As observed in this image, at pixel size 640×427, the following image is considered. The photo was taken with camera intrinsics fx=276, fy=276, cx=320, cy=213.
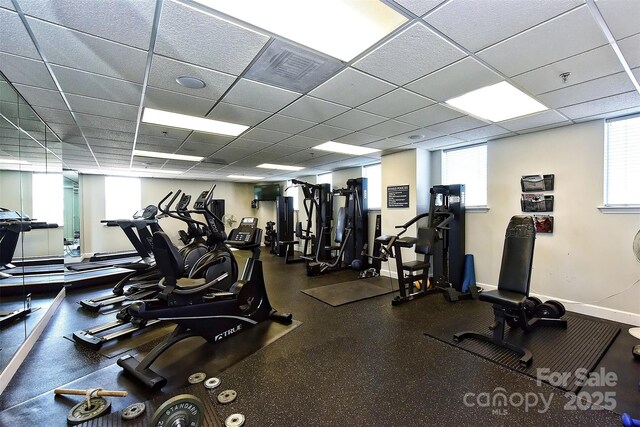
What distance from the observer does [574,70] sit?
227cm

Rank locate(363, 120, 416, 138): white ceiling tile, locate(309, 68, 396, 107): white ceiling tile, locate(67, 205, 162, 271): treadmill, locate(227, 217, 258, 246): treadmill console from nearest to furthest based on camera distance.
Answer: locate(309, 68, 396, 107): white ceiling tile < locate(227, 217, 258, 246): treadmill console < locate(363, 120, 416, 138): white ceiling tile < locate(67, 205, 162, 271): treadmill

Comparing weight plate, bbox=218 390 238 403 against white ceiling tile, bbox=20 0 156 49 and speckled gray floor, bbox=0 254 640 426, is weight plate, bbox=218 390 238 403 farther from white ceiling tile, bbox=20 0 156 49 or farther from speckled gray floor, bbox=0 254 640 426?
white ceiling tile, bbox=20 0 156 49

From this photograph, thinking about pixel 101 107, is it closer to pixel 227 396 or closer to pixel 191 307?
pixel 191 307

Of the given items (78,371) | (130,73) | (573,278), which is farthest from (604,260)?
(78,371)

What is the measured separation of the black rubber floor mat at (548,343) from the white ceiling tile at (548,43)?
2.50 m

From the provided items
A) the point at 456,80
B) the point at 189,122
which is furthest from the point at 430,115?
the point at 189,122

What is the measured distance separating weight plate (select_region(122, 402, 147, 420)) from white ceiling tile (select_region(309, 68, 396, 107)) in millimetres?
2874

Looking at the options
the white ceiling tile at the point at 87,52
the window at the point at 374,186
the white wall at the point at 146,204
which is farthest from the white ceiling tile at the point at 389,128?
the white wall at the point at 146,204

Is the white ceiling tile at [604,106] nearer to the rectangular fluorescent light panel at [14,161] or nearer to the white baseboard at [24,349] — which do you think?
the rectangular fluorescent light panel at [14,161]

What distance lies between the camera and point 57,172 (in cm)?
396

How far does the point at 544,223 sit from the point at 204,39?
469 centimetres

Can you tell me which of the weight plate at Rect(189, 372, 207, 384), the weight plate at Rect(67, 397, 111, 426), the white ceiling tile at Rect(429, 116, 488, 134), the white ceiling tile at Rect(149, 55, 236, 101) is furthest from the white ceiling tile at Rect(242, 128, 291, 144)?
the weight plate at Rect(67, 397, 111, 426)

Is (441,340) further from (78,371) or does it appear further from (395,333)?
(78,371)

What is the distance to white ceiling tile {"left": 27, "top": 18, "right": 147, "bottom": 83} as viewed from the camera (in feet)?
5.85
